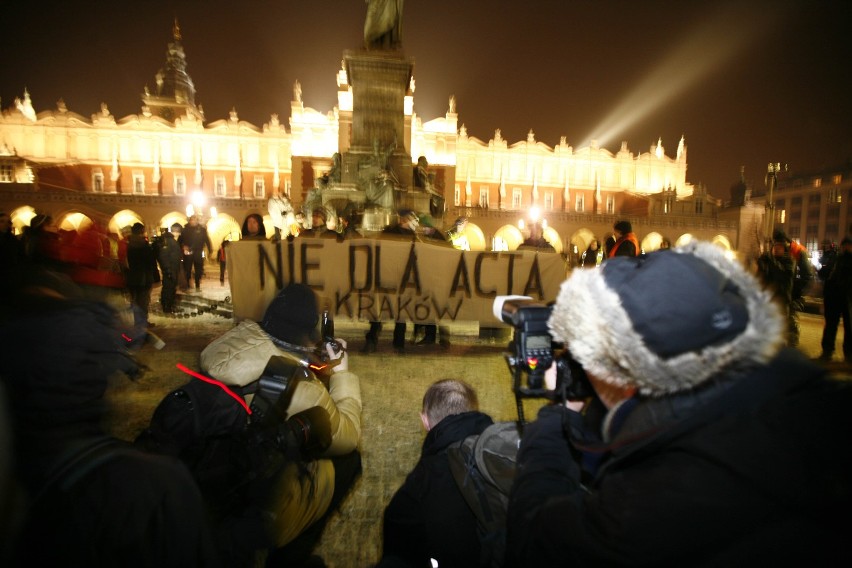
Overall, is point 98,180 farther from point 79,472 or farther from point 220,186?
point 79,472

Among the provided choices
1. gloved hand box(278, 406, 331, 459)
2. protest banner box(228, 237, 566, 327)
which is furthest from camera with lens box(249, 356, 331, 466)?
protest banner box(228, 237, 566, 327)

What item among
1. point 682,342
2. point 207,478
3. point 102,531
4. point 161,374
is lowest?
point 161,374

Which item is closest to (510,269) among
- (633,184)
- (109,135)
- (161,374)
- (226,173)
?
(161,374)

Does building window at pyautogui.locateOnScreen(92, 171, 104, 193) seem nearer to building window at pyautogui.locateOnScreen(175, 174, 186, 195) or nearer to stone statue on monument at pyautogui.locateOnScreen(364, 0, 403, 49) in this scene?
building window at pyautogui.locateOnScreen(175, 174, 186, 195)

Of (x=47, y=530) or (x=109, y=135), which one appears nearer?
(x=47, y=530)

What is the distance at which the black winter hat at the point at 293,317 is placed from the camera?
2.09 metres

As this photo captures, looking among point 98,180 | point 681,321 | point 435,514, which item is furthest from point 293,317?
point 98,180

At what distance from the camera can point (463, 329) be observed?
7789mm

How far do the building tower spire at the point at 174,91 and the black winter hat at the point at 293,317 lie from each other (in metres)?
77.3

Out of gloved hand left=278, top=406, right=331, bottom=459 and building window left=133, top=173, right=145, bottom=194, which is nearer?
gloved hand left=278, top=406, right=331, bottom=459

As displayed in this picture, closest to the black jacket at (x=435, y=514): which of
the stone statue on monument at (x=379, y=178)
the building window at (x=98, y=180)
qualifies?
the stone statue on monument at (x=379, y=178)

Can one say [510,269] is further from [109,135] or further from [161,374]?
[109,135]

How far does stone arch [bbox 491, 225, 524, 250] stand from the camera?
1743 inches

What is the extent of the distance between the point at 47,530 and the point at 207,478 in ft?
1.88
